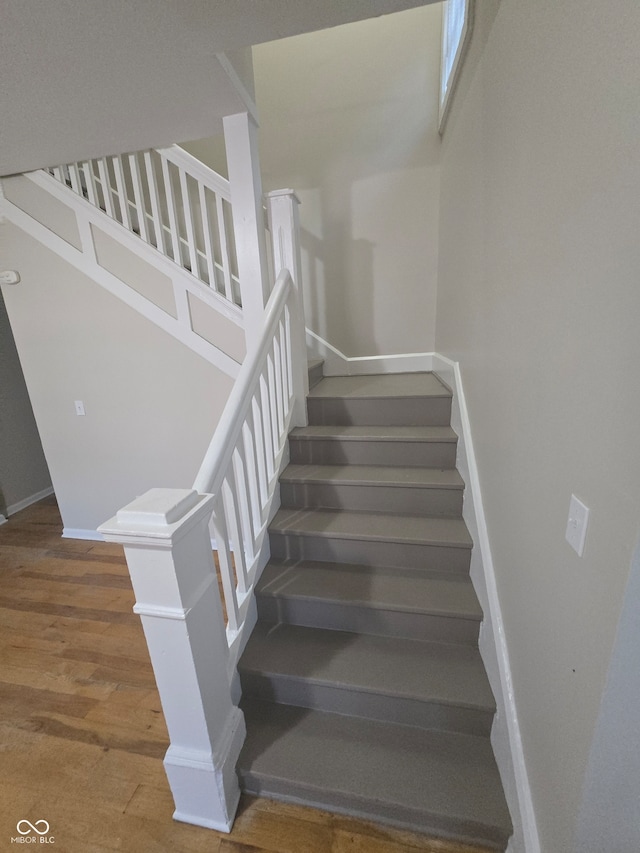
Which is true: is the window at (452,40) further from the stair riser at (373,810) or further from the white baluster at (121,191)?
the stair riser at (373,810)

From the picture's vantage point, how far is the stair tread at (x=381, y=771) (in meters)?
1.06

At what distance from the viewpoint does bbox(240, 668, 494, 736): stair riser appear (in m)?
1.22

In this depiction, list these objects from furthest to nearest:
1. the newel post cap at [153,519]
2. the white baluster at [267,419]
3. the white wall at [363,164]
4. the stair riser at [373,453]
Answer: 1. the white wall at [363,164]
2. the stair riser at [373,453]
3. the white baluster at [267,419]
4. the newel post cap at [153,519]

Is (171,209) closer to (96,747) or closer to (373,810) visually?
(96,747)

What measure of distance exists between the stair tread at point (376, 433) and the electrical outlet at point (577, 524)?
1.09 m

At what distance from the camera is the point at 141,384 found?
2.43 m

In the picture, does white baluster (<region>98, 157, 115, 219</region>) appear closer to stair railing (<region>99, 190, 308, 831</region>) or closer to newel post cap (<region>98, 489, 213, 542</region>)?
stair railing (<region>99, 190, 308, 831</region>)

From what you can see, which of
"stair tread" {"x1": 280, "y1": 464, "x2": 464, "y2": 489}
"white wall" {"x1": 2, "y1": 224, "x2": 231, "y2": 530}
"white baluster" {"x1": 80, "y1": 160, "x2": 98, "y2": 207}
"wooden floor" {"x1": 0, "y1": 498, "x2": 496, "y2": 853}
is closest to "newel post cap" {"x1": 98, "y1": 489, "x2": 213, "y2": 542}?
"stair tread" {"x1": 280, "y1": 464, "x2": 464, "y2": 489}

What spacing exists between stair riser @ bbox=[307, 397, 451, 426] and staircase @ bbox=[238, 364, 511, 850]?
27 millimetres

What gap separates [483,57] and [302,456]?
1.93 metres

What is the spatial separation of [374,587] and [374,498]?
432 millimetres

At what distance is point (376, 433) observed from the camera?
199 centimetres

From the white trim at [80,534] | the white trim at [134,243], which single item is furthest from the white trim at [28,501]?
the white trim at [134,243]

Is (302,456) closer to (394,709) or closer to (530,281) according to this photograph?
(394,709)
